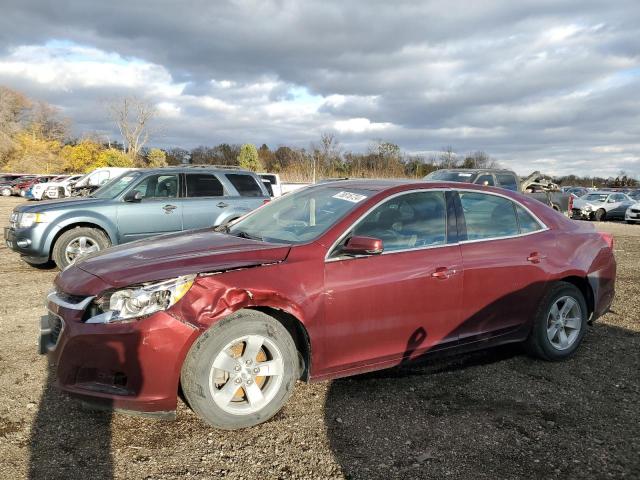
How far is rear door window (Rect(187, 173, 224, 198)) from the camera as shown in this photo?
910 cm

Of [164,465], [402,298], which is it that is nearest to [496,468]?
[402,298]

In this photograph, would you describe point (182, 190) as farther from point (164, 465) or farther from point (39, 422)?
point (164, 465)

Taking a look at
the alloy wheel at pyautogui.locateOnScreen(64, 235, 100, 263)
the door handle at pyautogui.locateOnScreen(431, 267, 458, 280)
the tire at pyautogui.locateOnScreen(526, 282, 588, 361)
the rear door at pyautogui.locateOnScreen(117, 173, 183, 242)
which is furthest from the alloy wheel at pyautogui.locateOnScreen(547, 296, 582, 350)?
the alloy wheel at pyautogui.locateOnScreen(64, 235, 100, 263)

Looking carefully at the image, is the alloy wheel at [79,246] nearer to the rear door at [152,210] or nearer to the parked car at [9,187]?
the rear door at [152,210]

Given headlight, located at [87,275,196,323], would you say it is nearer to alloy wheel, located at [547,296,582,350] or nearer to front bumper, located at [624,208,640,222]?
alloy wheel, located at [547,296,582,350]

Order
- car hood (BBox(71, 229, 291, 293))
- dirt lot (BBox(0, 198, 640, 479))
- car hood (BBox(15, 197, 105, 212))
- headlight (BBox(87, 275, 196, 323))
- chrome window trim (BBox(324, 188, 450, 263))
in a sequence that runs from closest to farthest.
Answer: dirt lot (BBox(0, 198, 640, 479))
headlight (BBox(87, 275, 196, 323))
car hood (BBox(71, 229, 291, 293))
chrome window trim (BBox(324, 188, 450, 263))
car hood (BBox(15, 197, 105, 212))

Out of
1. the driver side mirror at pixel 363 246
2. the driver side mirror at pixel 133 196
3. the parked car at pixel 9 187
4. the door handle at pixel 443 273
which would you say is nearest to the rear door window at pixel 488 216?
the door handle at pixel 443 273

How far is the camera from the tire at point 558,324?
14.6 ft

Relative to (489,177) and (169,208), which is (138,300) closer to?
(169,208)

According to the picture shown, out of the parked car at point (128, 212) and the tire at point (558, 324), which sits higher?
the parked car at point (128, 212)

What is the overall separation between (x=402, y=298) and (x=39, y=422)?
256 cm

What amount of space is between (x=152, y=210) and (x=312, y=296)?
6.04 m

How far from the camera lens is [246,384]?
3.23 meters

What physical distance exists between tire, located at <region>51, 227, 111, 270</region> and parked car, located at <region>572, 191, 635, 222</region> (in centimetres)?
2545
